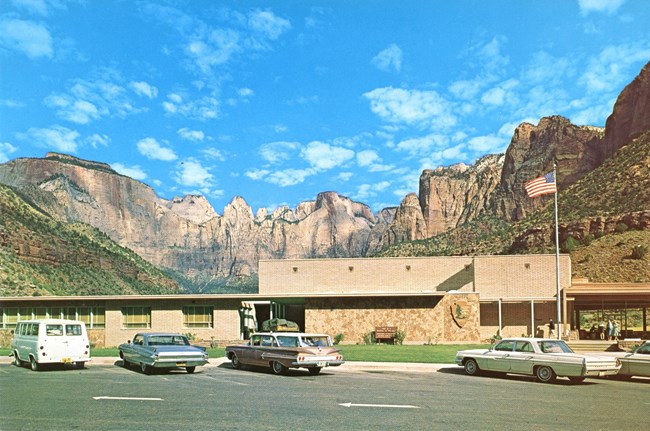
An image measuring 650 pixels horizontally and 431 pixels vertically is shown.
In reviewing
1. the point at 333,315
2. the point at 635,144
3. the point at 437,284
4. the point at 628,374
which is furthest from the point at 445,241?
the point at 628,374

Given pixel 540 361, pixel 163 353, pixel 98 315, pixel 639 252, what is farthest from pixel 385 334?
pixel 639 252

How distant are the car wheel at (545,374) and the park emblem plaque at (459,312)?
787 inches

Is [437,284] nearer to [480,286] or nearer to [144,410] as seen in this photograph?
[480,286]

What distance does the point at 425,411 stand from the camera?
13828 millimetres

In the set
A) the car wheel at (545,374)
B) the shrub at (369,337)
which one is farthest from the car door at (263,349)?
the shrub at (369,337)

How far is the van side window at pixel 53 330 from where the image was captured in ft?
73.4

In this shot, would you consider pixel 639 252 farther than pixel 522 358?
Yes

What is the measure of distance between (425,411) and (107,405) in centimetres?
709

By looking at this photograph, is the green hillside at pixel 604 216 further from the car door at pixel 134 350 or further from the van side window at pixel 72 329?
the van side window at pixel 72 329

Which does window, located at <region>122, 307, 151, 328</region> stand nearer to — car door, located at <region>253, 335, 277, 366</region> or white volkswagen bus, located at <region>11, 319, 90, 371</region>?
white volkswagen bus, located at <region>11, 319, 90, 371</region>

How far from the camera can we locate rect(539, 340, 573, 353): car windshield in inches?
802

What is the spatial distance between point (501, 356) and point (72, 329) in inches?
598

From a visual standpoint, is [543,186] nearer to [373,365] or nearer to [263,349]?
[373,365]

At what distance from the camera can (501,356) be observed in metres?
21.2
